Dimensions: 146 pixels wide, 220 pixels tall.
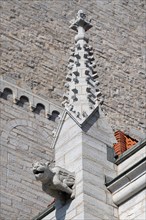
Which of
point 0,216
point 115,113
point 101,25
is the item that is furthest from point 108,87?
point 0,216

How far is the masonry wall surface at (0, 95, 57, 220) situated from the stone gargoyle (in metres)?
4.59

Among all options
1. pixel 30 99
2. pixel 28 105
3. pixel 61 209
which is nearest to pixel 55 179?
pixel 61 209

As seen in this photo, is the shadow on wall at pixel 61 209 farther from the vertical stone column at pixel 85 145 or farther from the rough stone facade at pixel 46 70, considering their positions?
the rough stone facade at pixel 46 70

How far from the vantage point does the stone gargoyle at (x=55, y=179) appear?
999cm

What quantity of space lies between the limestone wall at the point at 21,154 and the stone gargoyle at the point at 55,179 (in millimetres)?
4587

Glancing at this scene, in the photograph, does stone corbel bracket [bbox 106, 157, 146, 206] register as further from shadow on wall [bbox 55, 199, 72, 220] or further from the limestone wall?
the limestone wall

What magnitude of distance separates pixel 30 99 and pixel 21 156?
60.6 inches

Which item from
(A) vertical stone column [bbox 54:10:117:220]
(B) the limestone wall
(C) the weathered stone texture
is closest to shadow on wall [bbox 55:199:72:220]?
(A) vertical stone column [bbox 54:10:117:220]

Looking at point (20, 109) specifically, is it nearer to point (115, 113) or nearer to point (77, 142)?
point (115, 113)

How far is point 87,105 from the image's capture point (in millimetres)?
10844

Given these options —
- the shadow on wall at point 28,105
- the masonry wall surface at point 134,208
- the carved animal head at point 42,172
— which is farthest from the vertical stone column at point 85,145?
the shadow on wall at point 28,105

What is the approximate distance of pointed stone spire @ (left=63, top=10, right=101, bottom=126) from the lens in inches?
425

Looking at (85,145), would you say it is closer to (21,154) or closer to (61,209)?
(61,209)

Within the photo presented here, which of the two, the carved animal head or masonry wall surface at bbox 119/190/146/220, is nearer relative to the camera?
masonry wall surface at bbox 119/190/146/220
